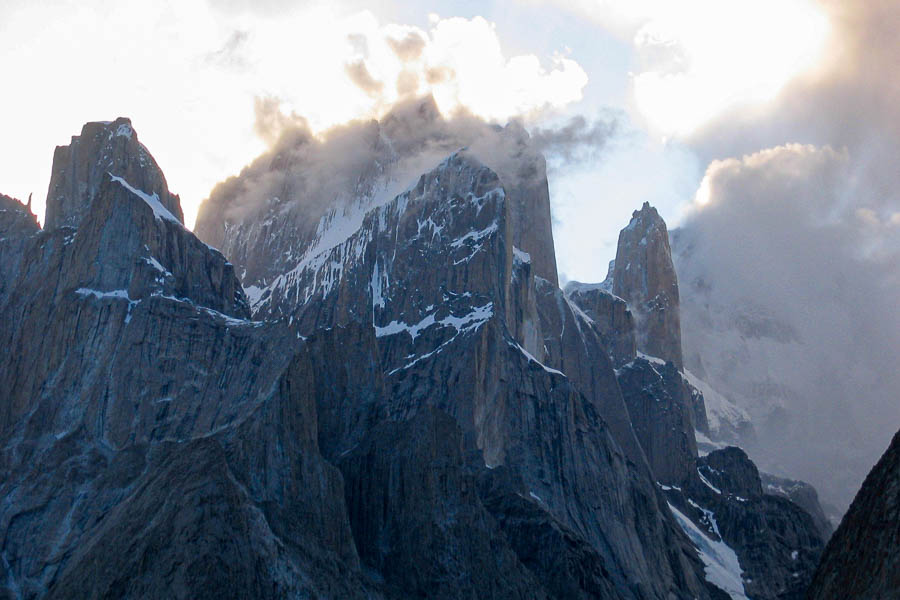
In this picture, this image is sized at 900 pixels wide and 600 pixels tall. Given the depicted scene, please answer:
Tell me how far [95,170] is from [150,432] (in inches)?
1952

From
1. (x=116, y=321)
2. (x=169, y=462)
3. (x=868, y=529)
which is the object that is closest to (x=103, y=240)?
(x=116, y=321)

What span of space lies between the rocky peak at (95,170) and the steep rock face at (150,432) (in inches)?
230

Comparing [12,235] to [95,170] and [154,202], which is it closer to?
[95,170]


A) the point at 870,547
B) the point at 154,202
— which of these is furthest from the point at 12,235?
the point at 870,547

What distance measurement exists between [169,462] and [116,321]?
3412 cm

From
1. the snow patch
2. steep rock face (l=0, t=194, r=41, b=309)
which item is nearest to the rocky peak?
the snow patch

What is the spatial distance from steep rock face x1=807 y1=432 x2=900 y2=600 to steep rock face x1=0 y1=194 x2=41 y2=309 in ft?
443

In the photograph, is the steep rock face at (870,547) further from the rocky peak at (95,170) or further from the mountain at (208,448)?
the rocky peak at (95,170)

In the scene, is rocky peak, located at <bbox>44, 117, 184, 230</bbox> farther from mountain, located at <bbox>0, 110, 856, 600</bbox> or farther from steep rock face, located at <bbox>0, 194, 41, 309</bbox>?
steep rock face, located at <bbox>0, 194, 41, 309</bbox>

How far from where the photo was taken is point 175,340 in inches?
6033

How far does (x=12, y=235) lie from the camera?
7215 inches

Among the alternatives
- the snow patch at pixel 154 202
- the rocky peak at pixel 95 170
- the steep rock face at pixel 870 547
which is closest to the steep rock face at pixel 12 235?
the rocky peak at pixel 95 170

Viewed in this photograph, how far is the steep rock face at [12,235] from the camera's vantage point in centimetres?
17550

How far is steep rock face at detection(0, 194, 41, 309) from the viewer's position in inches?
6909
